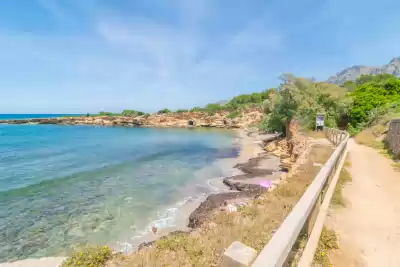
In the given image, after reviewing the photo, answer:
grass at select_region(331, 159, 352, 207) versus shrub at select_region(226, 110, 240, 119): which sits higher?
shrub at select_region(226, 110, 240, 119)

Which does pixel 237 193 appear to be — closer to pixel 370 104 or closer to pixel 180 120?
pixel 370 104

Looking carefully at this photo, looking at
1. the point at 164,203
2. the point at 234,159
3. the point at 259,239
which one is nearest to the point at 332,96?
the point at 234,159

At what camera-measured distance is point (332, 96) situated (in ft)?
89.1

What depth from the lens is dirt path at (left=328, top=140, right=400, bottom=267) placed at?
10.8 feet

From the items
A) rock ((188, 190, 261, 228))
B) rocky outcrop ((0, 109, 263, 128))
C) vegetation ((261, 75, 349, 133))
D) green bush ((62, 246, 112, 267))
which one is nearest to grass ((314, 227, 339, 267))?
green bush ((62, 246, 112, 267))

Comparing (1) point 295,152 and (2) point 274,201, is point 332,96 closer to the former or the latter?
(1) point 295,152

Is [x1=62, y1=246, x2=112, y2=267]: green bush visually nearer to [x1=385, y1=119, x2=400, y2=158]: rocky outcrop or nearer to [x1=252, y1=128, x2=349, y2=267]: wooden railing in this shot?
[x1=252, y1=128, x2=349, y2=267]: wooden railing

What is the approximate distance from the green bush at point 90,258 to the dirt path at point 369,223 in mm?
3930

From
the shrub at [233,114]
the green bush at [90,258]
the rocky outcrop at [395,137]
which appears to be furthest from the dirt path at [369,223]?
A: the shrub at [233,114]

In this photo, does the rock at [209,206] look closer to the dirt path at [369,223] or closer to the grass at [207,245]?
the grass at [207,245]

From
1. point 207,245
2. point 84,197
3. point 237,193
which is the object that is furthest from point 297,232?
point 84,197

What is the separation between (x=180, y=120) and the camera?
7038 centimetres

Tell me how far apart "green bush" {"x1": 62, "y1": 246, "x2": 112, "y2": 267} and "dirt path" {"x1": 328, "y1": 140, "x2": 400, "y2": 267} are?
3.93 metres

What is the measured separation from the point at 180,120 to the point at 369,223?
66983mm
